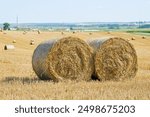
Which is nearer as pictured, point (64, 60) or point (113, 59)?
point (64, 60)

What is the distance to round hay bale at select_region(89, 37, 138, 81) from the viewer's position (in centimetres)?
1218

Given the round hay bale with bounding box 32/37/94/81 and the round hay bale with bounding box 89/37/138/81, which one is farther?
the round hay bale with bounding box 89/37/138/81

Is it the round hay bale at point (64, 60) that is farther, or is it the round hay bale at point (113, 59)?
the round hay bale at point (113, 59)

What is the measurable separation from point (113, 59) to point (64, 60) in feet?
4.62

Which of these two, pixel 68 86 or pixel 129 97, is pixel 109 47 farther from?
pixel 129 97

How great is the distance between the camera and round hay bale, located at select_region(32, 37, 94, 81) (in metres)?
11.8

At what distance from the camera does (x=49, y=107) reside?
7020 mm

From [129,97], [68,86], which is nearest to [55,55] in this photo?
[68,86]

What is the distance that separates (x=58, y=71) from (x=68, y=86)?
1.10 metres

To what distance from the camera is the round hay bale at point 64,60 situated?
11766mm

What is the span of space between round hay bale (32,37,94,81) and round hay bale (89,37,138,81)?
0.24m

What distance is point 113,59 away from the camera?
12562 millimetres

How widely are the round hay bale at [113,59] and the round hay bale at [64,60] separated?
0.24m

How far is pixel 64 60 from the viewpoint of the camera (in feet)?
39.7
